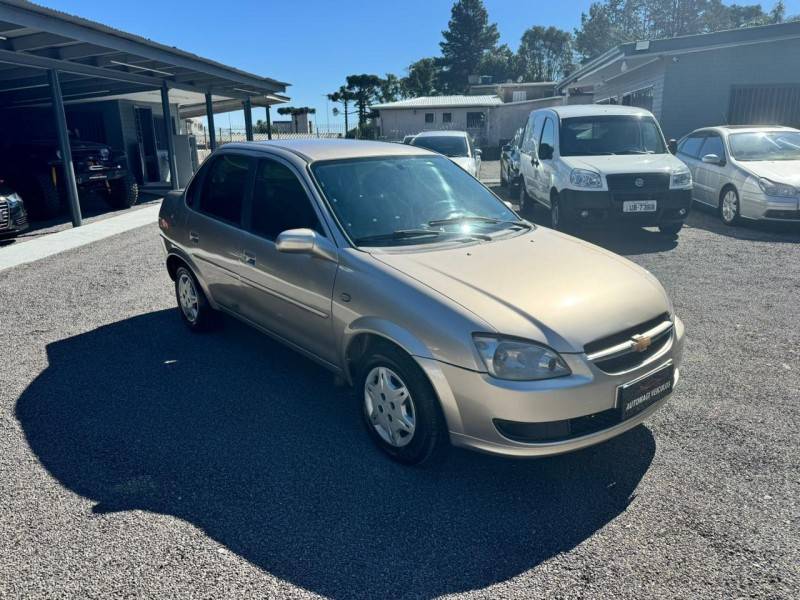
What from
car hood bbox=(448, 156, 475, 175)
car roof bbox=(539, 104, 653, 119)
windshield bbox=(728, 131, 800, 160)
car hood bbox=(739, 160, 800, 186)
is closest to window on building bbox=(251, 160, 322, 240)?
car roof bbox=(539, 104, 653, 119)

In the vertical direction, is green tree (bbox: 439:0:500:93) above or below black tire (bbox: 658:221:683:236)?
above

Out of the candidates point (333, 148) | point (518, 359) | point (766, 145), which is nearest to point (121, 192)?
point (333, 148)

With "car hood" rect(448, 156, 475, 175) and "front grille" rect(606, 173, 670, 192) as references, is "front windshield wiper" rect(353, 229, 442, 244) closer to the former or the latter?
"front grille" rect(606, 173, 670, 192)

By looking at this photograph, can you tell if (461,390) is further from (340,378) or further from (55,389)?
(55,389)

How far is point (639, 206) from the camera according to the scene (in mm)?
8602

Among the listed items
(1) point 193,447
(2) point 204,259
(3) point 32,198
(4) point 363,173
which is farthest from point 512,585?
(3) point 32,198

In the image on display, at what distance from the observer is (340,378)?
3768 mm

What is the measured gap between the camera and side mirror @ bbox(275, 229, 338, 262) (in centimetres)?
353

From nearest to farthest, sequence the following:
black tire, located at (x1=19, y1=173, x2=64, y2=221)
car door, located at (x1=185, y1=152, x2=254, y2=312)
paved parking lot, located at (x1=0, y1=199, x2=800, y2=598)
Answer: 1. paved parking lot, located at (x1=0, y1=199, x2=800, y2=598)
2. car door, located at (x1=185, y1=152, x2=254, y2=312)
3. black tire, located at (x1=19, y1=173, x2=64, y2=221)

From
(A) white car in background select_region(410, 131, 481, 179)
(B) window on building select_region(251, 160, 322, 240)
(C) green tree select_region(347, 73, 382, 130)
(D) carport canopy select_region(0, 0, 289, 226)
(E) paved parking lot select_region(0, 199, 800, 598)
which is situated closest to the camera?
(E) paved parking lot select_region(0, 199, 800, 598)

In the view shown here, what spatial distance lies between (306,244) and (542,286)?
4.41 feet

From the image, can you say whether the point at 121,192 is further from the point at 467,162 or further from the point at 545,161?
the point at 545,161

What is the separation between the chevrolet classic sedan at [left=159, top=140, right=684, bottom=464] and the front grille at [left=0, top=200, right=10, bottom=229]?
21.8 feet

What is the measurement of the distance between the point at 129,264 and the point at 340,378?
582cm
